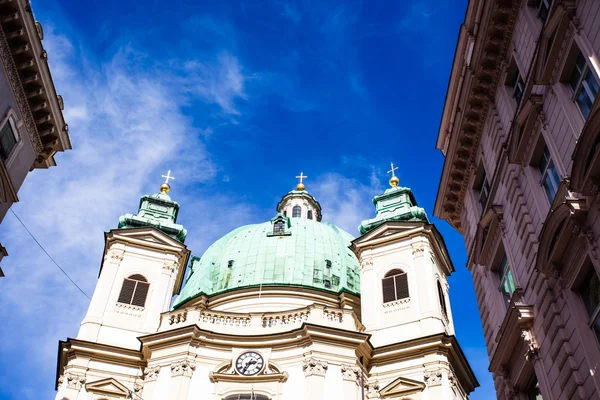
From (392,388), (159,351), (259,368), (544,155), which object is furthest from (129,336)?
(544,155)

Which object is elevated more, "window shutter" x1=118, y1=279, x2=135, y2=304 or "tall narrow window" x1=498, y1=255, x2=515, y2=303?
"window shutter" x1=118, y1=279, x2=135, y2=304

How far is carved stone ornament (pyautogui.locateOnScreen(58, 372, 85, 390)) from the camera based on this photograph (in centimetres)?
2800

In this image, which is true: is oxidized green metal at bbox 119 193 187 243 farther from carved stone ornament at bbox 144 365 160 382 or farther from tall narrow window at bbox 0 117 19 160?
tall narrow window at bbox 0 117 19 160

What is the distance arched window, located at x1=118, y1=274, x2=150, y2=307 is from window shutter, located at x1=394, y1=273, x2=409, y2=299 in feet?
43.6

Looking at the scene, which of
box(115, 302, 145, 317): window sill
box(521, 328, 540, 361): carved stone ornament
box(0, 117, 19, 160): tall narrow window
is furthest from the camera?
box(115, 302, 145, 317): window sill

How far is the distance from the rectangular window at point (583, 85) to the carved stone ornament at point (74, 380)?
24.4 m

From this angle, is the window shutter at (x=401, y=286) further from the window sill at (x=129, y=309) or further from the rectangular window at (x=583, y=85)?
the rectangular window at (x=583, y=85)

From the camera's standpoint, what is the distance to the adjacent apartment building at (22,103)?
16.2m

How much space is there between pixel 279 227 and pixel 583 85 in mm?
30867

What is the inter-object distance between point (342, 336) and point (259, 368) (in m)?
3.95

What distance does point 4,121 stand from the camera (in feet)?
53.8

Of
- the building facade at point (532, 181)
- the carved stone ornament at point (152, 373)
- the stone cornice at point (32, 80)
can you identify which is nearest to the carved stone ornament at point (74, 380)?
the carved stone ornament at point (152, 373)

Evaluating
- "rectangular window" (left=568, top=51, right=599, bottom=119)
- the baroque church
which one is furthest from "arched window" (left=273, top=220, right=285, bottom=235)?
"rectangular window" (left=568, top=51, right=599, bottom=119)

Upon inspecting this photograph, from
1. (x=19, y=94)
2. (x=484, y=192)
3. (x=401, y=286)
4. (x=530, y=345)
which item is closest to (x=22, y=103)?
(x=19, y=94)
